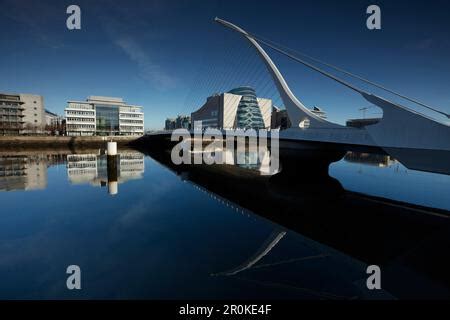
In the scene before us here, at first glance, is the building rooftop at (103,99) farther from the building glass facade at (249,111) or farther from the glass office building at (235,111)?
the building glass facade at (249,111)

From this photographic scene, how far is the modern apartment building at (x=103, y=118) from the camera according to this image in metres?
69.2

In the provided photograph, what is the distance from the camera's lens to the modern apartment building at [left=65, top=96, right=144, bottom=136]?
69250mm

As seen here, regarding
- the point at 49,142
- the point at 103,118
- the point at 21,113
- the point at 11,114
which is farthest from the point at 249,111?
the point at 11,114

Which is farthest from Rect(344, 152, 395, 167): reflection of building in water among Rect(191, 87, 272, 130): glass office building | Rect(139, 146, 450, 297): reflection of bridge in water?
Rect(191, 87, 272, 130): glass office building

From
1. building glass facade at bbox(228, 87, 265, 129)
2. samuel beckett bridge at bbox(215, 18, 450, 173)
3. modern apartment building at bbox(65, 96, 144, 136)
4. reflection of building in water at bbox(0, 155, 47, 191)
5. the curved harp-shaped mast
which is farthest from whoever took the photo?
building glass facade at bbox(228, 87, 265, 129)

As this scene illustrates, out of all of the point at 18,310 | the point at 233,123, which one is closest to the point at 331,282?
the point at 18,310

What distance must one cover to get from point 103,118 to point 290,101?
73457mm

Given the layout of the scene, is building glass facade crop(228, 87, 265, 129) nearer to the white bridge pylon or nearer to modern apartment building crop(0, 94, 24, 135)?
modern apartment building crop(0, 94, 24, 135)

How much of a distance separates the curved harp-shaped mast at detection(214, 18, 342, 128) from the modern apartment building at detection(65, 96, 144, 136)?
64174 mm

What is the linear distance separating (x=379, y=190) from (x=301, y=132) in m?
8.53

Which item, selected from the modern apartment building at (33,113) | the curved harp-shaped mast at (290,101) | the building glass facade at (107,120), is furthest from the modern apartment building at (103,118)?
the curved harp-shaped mast at (290,101)

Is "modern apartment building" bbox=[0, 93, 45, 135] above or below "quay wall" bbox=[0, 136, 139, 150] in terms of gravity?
above

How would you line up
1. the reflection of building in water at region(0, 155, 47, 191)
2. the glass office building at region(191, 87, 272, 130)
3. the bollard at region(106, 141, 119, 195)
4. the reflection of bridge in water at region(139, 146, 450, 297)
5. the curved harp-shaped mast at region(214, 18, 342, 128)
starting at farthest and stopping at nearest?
the glass office building at region(191, 87, 272, 130) → the reflection of building in water at region(0, 155, 47, 191) → the bollard at region(106, 141, 119, 195) → the curved harp-shaped mast at region(214, 18, 342, 128) → the reflection of bridge in water at region(139, 146, 450, 297)

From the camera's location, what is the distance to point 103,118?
74688 mm
